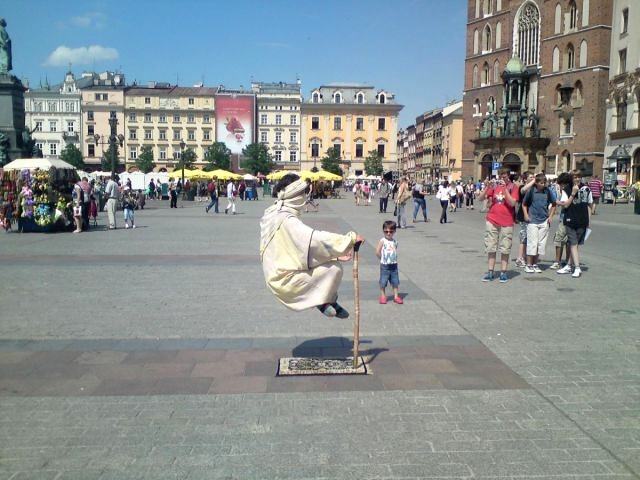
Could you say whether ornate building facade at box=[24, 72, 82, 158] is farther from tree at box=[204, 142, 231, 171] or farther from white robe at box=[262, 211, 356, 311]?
white robe at box=[262, 211, 356, 311]

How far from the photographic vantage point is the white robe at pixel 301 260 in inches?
205

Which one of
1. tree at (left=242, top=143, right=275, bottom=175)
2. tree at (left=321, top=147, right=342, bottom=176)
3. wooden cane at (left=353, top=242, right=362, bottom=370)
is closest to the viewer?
wooden cane at (left=353, top=242, right=362, bottom=370)

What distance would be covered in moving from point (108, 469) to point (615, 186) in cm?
4504

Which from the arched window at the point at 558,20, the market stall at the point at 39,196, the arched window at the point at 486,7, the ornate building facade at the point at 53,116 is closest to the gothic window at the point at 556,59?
the arched window at the point at 558,20

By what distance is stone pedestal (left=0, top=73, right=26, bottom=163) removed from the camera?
28.3m

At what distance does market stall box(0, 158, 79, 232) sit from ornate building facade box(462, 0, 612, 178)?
4090 centimetres

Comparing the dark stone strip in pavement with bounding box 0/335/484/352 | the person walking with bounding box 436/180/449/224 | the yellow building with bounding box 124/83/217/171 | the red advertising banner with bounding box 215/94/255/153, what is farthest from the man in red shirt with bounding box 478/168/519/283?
the yellow building with bounding box 124/83/217/171

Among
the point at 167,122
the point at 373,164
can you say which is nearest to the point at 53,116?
the point at 167,122

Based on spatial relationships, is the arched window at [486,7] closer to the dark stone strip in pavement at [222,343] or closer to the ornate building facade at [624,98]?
the ornate building facade at [624,98]

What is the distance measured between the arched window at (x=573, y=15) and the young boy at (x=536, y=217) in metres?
50.5

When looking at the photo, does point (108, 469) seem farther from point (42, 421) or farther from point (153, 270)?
point (153, 270)

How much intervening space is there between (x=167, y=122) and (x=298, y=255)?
10254cm

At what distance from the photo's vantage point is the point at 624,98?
47312 millimetres

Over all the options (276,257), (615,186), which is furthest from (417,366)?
(615,186)
